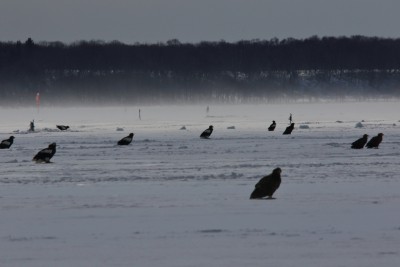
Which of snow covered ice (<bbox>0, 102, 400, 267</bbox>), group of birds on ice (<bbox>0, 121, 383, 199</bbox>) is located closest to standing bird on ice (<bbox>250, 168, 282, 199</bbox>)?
group of birds on ice (<bbox>0, 121, 383, 199</bbox>)

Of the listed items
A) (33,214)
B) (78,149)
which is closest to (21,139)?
(78,149)

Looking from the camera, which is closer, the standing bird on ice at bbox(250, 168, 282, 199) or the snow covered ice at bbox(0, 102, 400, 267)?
the snow covered ice at bbox(0, 102, 400, 267)

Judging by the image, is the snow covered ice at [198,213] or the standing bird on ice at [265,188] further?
the standing bird on ice at [265,188]

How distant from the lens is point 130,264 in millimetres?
6309

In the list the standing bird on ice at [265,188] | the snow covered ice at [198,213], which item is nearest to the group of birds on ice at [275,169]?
the standing bird on ice at [265,188]

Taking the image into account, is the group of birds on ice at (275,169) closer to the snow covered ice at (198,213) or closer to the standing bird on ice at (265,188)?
the standing bird on ice at (265,188)

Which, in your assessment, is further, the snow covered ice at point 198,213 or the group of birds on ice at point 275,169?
the group of birds on ice at point 275,169

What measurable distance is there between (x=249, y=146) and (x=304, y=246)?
1597 centimetres

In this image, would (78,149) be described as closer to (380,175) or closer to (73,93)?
(380,175)

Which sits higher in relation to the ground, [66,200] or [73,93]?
[66,200]

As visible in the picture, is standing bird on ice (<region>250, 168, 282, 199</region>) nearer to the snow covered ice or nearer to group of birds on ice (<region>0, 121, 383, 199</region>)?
group of birds on ice (<region>0, 121, 383, 199</region>)

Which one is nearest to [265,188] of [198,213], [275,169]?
[275,169]

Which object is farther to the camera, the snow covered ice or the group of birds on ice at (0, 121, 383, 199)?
the group of birds on ice at (0, 121, 383, 199)

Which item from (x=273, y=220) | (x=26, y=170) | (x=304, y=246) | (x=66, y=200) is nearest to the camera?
(x=304, y=246)
